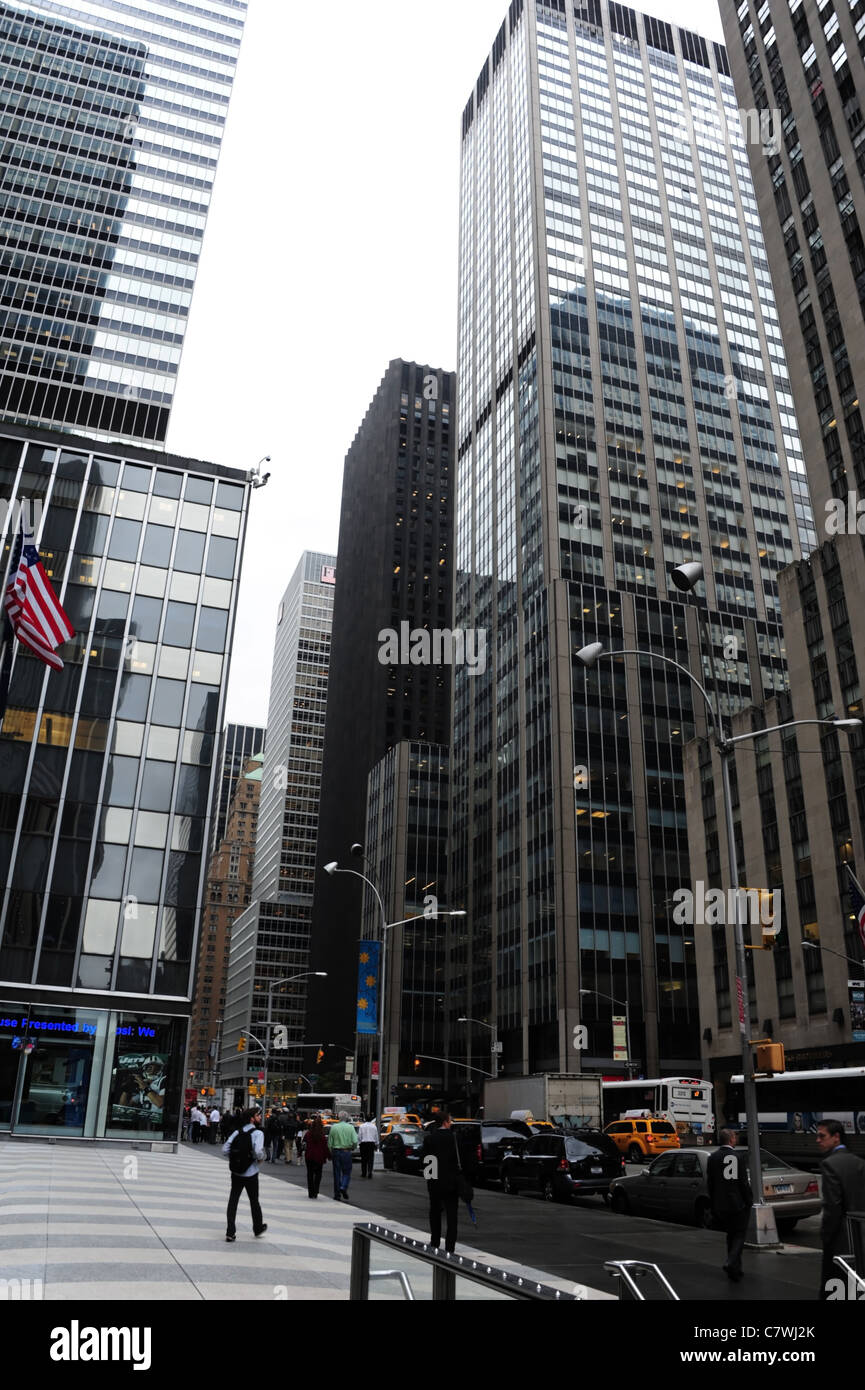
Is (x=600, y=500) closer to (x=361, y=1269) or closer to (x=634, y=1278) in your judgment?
(x=361, y=1269)

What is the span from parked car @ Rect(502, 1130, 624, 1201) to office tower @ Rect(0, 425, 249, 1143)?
1675 cm

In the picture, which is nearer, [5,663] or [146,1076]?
[5,663]

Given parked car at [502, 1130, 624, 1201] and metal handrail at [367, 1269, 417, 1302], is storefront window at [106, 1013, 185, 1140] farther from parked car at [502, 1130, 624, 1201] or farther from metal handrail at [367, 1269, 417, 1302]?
metal handrail at [367, 1269, 417, 1302]

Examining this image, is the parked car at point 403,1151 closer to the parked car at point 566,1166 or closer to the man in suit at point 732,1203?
the parked car at point 566,1166

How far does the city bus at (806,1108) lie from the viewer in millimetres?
39500

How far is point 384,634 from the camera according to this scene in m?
148

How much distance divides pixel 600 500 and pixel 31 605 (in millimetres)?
91607

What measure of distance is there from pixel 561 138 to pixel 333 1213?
13179 cm

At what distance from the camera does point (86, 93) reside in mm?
100125

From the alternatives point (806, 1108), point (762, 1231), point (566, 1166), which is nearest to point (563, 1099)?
point (806, 1108)

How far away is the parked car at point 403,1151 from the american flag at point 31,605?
2235cm
